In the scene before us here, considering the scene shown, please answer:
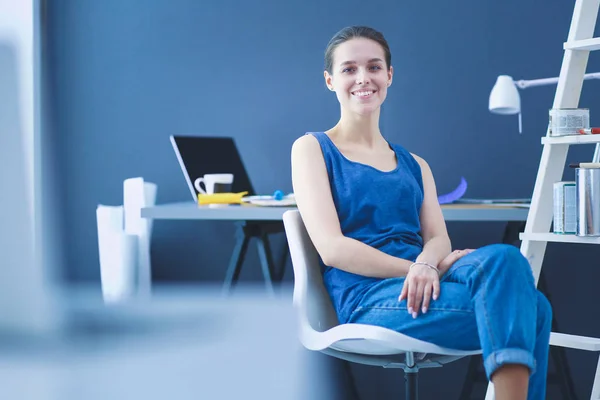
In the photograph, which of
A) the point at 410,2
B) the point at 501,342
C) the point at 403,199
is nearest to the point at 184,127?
the point at 410,2

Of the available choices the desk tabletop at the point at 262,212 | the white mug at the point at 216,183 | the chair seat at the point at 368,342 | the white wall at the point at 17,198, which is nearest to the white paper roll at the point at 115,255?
the white mug at the point at 216,183

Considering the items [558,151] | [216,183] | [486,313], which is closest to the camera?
[486,313]

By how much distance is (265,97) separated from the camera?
360 cm

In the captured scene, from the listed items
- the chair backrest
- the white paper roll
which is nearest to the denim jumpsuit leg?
the chair backrest

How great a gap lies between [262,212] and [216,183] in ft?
1.49

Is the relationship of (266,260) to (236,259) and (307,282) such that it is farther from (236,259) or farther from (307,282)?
(307,282)

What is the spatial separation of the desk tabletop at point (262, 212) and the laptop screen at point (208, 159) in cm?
36

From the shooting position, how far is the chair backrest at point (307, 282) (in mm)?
1512

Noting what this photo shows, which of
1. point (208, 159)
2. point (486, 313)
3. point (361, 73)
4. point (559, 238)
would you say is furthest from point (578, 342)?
point (208, 159)

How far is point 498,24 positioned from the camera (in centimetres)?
331

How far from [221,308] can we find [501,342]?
79 cm

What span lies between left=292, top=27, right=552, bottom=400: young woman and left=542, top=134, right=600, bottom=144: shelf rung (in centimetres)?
39

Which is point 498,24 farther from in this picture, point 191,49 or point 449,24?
point 191,49

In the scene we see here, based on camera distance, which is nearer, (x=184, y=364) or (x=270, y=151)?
(x=184, y=364)
